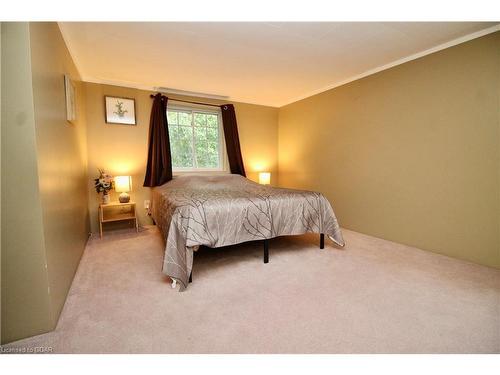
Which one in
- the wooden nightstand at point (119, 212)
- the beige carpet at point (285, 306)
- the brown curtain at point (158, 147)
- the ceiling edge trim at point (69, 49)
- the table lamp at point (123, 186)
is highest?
the ceiling edge trim at point (69, 49)

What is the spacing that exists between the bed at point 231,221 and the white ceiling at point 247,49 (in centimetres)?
151

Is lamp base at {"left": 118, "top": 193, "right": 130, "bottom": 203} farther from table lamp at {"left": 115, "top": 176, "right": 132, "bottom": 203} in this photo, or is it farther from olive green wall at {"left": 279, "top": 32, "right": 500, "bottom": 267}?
olive green wall at {"left": 279, "top": 32, "right": 500, "bottom": 267}

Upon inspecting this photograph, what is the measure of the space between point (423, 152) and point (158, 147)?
345 centimetres

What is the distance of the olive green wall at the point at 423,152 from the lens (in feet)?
7.14

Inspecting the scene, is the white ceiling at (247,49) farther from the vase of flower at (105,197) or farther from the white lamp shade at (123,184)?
the vase of flower at (105,197)

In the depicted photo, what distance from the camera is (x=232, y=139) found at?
4227 millimetres

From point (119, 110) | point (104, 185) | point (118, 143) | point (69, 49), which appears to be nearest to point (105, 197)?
point (104, 185)

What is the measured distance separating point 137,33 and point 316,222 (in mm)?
2522

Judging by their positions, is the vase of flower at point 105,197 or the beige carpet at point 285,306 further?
the vase of flower at point 105,197

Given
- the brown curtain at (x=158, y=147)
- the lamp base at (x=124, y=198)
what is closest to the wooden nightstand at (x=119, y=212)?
the lamp base at (x=124, y=198)

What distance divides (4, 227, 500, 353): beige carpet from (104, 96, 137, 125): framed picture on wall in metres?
1.93

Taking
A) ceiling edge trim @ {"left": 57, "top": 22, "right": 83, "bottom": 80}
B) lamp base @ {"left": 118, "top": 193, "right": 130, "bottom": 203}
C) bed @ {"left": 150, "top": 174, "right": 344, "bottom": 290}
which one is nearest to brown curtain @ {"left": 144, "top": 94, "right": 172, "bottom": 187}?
lamp base @ {"left": 118, "top": 193, "right": 130, "bottom": 203}

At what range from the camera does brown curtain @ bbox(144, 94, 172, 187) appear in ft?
11.9
